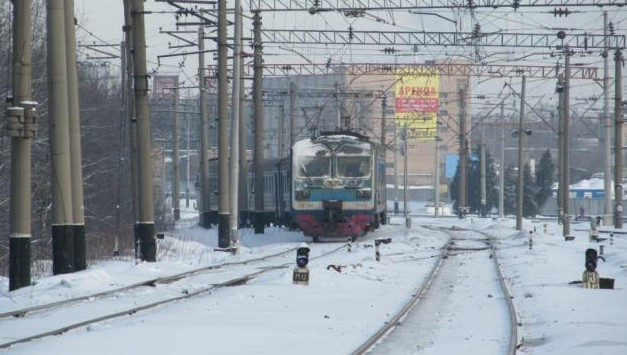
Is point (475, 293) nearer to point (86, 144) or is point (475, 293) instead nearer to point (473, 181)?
point (86, 144)

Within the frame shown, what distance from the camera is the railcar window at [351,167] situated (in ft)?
142

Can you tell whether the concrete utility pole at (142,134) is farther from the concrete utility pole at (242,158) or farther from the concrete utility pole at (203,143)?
the concrete utility pole at (203,143)

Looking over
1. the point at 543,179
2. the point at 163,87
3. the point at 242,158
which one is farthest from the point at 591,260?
the point at 543,179

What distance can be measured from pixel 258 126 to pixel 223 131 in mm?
11714

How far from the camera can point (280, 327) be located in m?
15.2

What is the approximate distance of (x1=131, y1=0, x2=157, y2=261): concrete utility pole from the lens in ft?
94.0

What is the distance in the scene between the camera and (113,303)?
18.5 metres

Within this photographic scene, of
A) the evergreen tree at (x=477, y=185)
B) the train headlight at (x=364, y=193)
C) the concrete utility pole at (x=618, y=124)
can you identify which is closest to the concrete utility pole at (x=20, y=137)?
the train headlight at (x=364, y=193)

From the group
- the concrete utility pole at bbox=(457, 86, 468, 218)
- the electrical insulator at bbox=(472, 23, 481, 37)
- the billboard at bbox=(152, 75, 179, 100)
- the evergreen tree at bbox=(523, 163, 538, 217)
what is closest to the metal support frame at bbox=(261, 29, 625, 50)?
the electrical insulator at bbox=(472, 23, 481, 37)

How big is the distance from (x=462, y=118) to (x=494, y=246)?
1138 inches

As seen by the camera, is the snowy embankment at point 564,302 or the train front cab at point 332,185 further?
the train front cab at point 332,185

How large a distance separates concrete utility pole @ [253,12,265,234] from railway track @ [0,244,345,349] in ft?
63.5

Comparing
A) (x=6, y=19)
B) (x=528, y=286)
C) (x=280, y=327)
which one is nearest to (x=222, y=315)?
(x=280, y=327)

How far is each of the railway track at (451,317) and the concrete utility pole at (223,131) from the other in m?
9.04
